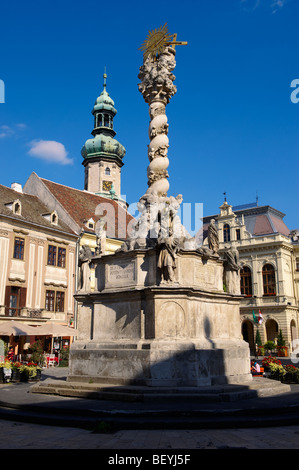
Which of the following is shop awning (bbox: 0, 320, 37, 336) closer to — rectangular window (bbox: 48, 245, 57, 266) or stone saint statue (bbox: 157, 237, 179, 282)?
rectangular window (bbox: 48, 245, 57, 266)

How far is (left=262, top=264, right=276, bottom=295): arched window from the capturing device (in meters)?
48.2

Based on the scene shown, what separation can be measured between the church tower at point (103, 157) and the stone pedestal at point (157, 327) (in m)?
51.1

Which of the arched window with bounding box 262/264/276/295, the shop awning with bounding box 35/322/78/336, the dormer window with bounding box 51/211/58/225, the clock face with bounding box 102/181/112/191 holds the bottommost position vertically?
the shop awning with bounding box 35/322/78/336

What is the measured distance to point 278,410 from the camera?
831 centimetres

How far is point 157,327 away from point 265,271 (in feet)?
133

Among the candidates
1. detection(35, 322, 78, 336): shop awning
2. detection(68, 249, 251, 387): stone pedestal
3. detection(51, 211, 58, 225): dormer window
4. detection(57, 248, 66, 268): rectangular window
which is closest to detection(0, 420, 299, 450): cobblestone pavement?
detection(68, 249, 251, 387): stone pedestal

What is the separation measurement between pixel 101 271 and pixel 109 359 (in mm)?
2808

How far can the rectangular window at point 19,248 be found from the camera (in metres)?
33.2

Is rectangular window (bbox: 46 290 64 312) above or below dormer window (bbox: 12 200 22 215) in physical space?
below

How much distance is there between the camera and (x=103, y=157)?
6556 cm

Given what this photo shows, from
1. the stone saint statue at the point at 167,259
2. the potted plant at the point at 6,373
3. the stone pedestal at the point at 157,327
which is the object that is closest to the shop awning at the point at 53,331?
the potted plant at the point at 6,373

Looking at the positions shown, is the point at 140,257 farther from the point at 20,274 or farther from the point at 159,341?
the point at 20,274

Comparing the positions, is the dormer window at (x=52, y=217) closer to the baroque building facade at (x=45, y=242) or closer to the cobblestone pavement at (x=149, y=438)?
the baroque building facade at (x=45, y=242)

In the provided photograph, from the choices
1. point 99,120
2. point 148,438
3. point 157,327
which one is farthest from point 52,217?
point 99,120
